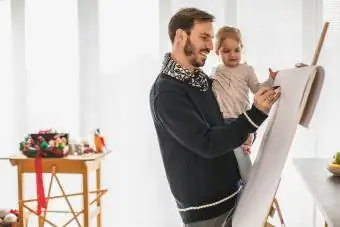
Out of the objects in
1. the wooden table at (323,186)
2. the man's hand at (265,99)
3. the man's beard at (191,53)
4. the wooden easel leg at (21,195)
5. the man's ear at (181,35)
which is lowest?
the wooden easel leg at (21,195)

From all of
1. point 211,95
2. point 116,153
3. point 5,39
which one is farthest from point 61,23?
point 211,95

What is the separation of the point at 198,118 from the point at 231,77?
0.92 metres

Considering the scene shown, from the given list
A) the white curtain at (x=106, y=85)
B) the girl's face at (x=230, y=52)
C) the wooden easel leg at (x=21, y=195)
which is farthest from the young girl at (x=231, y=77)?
the wooden easel leg at (x=21, y=195)

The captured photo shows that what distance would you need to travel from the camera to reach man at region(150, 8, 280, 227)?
4.86 feet

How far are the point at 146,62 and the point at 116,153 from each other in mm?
738

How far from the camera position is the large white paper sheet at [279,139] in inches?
52.7

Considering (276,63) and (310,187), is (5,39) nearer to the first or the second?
(276,63)

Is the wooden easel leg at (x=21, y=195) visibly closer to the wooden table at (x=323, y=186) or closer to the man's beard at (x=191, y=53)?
the wooden table at (x=323, y=186)

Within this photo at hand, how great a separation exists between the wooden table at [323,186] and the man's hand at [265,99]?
0.37 meters

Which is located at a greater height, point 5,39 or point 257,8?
point 257,8

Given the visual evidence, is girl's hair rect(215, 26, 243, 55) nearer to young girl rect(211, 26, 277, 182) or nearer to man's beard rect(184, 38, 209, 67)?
young girl rect(211, 26, 277, 182)

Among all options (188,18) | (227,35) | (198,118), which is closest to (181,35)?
(188,18)

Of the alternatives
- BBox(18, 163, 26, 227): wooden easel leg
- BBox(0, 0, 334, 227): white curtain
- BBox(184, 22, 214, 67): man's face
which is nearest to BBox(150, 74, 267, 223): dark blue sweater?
BBox(184, 22, 214, 67): man's face

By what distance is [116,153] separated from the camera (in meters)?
3.69
